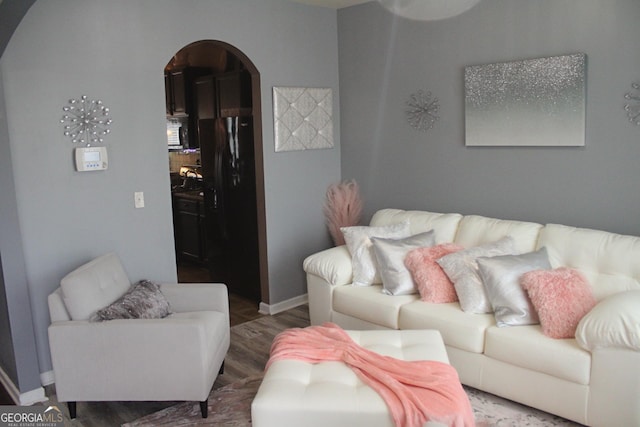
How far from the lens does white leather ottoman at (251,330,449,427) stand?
2.34 m

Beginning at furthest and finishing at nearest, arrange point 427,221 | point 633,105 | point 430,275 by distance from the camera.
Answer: point 427,221, point 430,275, point 633,105

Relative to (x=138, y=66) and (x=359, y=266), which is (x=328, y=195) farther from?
(x=138, y=66)

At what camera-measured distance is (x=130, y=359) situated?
9.51 ft

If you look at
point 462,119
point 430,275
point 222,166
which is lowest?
point 430,275

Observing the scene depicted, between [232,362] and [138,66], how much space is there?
2.12m

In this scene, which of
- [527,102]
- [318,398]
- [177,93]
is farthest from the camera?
[177,93]

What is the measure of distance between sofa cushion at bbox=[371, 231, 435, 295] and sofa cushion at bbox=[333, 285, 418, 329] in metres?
0.06

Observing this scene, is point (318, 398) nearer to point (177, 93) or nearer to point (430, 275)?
point (430, 275)

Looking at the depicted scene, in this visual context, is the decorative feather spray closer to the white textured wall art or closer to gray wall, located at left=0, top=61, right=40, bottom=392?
the white textured wall art

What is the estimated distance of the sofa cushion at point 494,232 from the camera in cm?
350

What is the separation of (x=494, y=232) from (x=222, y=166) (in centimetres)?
253

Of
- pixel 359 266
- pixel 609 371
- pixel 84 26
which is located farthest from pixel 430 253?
pixel 84 26

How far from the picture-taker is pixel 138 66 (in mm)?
3729

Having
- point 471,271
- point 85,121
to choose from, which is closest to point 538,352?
point 471,271
